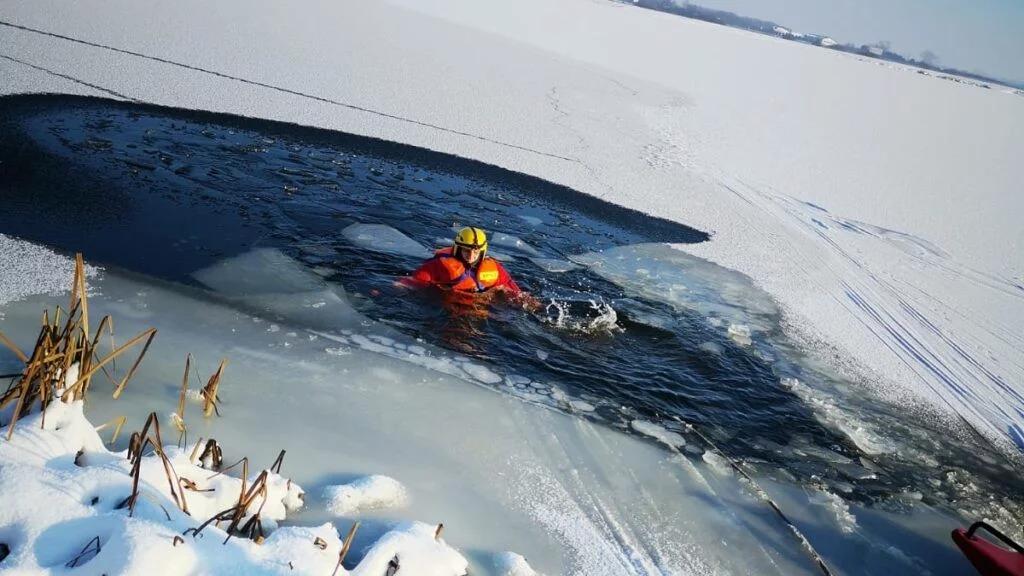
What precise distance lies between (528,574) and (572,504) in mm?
532

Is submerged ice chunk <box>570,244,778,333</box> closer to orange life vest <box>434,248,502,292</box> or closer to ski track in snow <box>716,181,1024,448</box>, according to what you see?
ski track in snow <box>716,181,1024,448</box>

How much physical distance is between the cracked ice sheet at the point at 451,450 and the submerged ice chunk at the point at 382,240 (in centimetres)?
180

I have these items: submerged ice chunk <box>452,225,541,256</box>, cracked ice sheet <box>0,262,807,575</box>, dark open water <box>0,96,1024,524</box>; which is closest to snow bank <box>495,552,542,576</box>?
cracked ice sheet <box>0,262,807,575</box>

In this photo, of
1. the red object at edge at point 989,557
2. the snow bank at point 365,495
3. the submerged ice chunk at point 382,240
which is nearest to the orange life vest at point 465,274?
the submerged ice chunk at point 382,240

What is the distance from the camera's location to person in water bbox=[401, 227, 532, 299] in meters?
4.89

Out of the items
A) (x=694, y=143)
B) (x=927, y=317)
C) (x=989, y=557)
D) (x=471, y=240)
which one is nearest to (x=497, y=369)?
(x=471, y=240)

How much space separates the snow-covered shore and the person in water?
2.68m

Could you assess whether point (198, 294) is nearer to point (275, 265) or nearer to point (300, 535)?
point (275, 265)

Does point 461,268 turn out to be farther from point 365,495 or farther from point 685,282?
point 365,495

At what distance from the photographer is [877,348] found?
17.8ft

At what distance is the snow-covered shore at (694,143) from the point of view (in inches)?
238

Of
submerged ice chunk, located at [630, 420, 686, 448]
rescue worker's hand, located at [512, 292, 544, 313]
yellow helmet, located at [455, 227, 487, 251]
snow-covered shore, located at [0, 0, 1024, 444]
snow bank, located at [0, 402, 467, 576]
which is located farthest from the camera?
snow-covered shore, located at [0, 0, 1024, 444]

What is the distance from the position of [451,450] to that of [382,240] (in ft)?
9.52

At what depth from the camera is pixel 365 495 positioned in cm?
262
